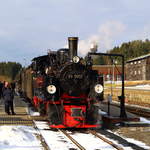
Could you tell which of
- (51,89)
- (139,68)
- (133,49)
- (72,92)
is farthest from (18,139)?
(133,49)

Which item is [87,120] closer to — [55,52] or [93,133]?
[93,133]

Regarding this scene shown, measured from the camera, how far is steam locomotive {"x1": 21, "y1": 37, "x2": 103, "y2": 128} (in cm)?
1076

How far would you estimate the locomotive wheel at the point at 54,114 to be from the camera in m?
10.7

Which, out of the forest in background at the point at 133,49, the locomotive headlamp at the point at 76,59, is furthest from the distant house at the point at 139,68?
the locomotive headlamp at the point at 76,59

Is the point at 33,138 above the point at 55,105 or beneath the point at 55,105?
beneath

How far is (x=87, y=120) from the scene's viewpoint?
10938 millimetres

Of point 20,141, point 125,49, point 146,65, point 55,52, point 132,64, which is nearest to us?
point 20,141

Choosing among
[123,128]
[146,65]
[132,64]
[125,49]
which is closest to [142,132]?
[123,128]

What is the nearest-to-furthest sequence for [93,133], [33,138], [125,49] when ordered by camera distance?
[33,138]
[93,133]
[125,49]

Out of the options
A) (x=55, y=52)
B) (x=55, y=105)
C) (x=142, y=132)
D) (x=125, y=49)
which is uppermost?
(x=125, y=49)

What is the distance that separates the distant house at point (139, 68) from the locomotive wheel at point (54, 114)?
51306 millimetres

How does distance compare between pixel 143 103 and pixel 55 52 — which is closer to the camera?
pixel 55 52

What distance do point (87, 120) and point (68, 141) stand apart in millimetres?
2110

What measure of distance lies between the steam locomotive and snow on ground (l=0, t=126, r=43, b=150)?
1.17 meters
